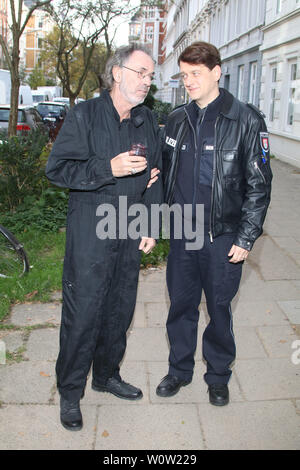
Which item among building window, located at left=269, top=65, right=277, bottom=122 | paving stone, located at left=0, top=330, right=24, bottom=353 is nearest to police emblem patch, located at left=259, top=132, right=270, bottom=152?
paving stone, located at left=0, top=330, right=24, bottom=353

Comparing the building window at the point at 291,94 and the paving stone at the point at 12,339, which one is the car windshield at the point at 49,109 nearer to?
the building window at the point at 291,94

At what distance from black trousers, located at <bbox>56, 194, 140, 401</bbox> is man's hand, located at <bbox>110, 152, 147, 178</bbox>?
0.31 m

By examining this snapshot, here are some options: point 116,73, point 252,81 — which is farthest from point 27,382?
point 252,81

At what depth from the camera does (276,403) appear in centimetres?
355

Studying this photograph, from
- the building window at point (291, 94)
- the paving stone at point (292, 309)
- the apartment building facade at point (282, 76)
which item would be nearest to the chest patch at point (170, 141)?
the paving stone at point (292, 309)

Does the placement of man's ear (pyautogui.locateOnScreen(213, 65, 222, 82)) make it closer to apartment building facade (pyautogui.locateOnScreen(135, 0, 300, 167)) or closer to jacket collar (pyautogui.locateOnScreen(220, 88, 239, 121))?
jacket collar (pyautogui.locateOnScreen(220, 88, 239, 121))

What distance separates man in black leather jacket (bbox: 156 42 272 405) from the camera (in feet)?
10.6

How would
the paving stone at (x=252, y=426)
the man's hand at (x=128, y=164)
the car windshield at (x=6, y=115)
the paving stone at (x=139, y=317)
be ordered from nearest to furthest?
1. the man's hand at (x=128, y=164)
2. the paving stone at (x=252, y=426)
3. the paving stone at (x=139, y=317)
4. the car windshield at (x=6, y=115)

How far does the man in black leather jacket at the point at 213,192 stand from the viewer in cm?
323

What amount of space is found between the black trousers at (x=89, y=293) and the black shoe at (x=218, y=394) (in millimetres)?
694

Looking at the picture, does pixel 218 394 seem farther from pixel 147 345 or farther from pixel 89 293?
pixel 89 293

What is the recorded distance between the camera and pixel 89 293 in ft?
10.4
